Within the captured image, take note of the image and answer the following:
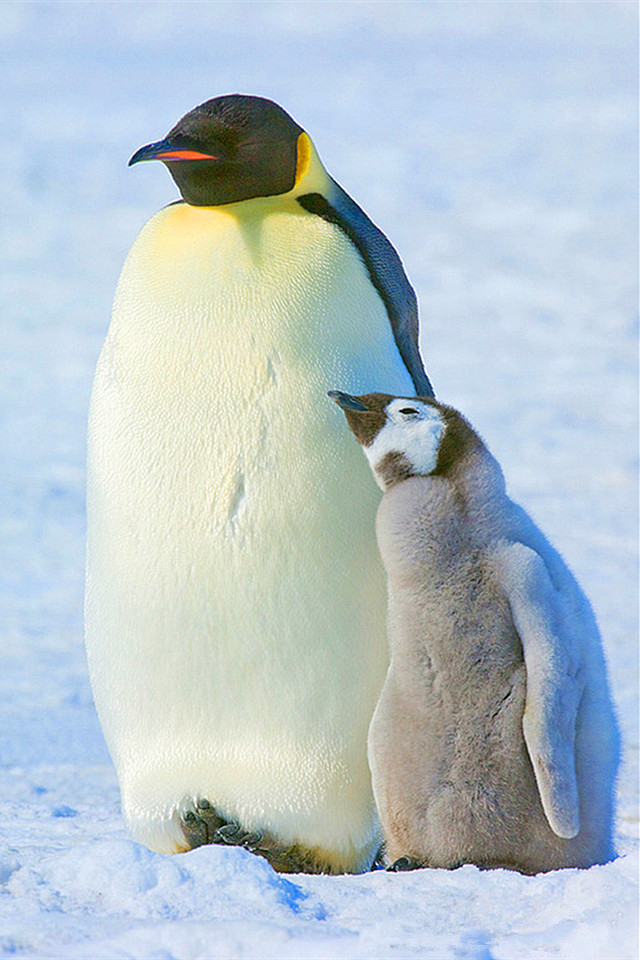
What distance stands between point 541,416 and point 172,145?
5.07 metres

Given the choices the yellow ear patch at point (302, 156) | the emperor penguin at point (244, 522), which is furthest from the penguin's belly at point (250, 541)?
the yellow ear patch at point (302, 156)

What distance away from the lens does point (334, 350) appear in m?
2.33

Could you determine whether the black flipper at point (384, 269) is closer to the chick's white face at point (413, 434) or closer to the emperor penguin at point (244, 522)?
the emperor penguin at point (244, 522)

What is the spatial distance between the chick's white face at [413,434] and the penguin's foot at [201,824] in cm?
65

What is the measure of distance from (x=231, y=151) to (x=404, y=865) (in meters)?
1.14

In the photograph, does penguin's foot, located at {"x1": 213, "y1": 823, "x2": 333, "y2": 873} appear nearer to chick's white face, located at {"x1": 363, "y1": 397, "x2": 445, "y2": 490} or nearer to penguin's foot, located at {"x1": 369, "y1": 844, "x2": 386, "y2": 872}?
penguin's foot, located at {"x1": 369, "y1": 844, "x2": 386, "y2": 872}

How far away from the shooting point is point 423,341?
335 inches

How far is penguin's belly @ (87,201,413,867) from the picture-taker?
90.0 inches

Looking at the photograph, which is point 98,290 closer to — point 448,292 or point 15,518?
point 448,292

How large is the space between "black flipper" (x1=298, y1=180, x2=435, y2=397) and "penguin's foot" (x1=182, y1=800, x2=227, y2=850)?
2.54 ft

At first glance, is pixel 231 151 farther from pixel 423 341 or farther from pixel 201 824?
pixel 423 341

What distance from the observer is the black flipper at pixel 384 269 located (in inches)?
95.6

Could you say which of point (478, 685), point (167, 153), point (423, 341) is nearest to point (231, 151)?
point (167, 153)

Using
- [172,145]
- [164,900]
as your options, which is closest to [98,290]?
[172,145]
